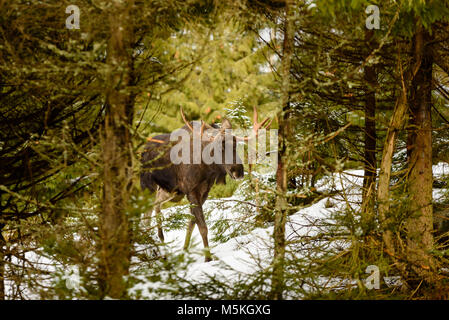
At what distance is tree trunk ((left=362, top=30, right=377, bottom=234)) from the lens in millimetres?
3956

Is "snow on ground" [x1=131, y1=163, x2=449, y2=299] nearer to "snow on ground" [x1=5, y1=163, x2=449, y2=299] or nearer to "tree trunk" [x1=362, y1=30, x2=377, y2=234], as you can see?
"snow on ground" [x1=5, y1=163, x2=449, y2=299]

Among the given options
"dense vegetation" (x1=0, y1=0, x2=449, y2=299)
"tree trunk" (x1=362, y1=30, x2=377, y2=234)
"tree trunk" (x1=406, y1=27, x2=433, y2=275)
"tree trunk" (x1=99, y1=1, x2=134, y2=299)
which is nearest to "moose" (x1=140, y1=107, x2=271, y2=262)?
"dense vegetation" (x1=0, y1=0, x2=449, y2=299)

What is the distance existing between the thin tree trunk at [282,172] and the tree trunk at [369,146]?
83 centimetres

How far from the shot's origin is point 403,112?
4.46 metres

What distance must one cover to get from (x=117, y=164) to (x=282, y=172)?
5.21 feet

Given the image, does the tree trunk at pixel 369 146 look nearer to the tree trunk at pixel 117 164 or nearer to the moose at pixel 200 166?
the moose at pixel 200 166

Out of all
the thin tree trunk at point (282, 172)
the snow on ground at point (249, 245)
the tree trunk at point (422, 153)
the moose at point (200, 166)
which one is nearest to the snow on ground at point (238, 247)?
the snow on ground at point (249, 245)

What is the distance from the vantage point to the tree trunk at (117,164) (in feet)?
10.00

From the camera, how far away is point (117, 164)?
3195 millimetres

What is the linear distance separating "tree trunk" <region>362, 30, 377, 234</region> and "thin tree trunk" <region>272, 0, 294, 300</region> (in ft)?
2.72

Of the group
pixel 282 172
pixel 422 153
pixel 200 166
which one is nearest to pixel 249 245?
pixel 200 166

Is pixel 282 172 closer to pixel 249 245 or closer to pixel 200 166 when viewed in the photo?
pixel 200 166
